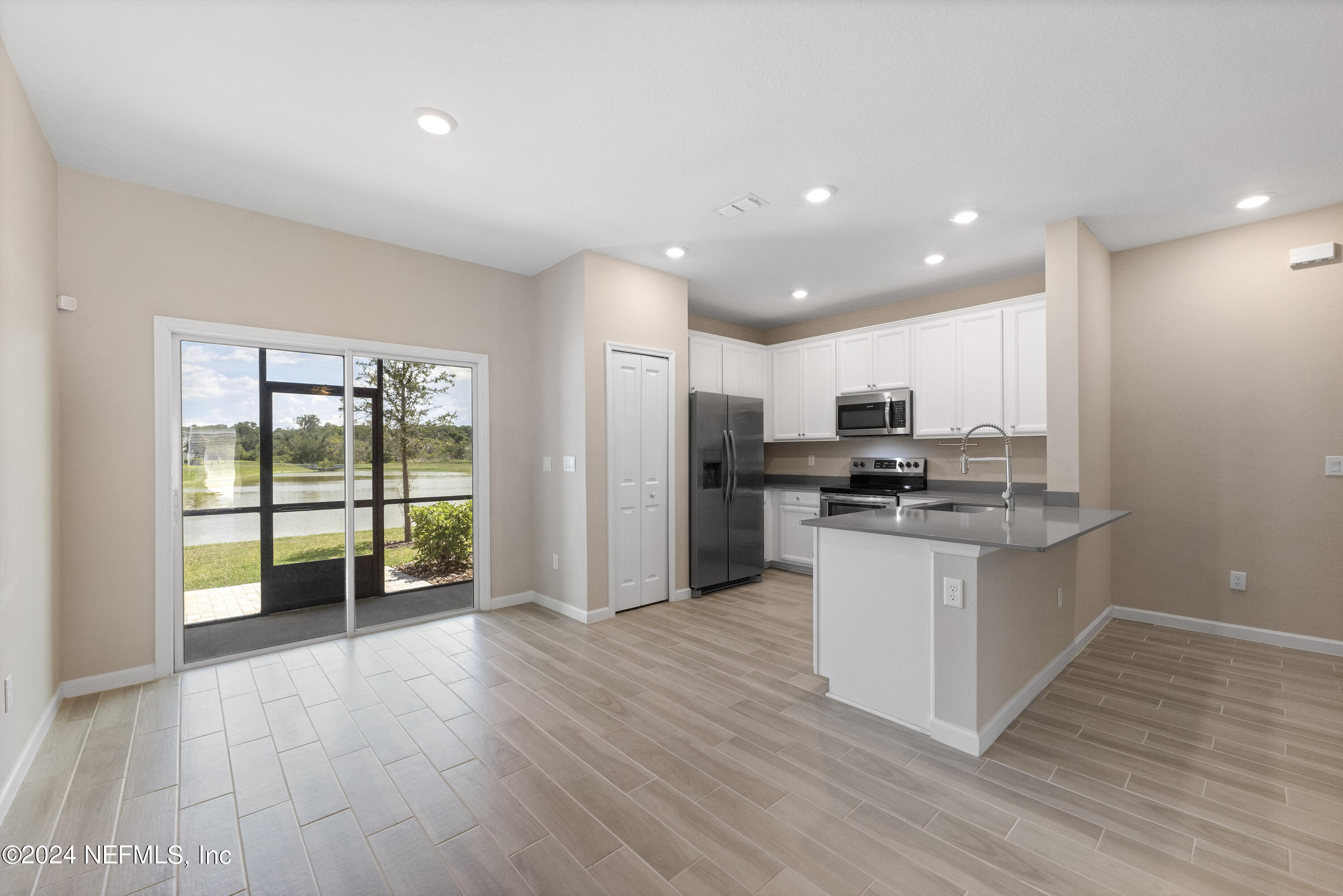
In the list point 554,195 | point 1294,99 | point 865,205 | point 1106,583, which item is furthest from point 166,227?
point 1106,583

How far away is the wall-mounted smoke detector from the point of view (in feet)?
10.9

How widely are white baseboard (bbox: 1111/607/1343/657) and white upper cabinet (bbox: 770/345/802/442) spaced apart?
309 centimetres

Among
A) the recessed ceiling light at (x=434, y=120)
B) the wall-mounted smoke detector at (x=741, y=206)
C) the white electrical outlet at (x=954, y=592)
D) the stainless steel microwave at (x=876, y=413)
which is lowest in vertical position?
the white electrical outlet at (x=954, y=592)

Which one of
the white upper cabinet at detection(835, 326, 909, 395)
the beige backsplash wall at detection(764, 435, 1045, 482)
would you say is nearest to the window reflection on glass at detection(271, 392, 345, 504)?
the beige backsplash wall at detection(764, 435, 1045, 482)

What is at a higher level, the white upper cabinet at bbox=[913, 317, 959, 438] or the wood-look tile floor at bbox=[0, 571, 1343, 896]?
the white upper cabinet at bbox=[913, 317, 959, 438]

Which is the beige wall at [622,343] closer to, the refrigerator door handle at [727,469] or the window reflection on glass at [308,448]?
the refrigerator door handle at [727,469]

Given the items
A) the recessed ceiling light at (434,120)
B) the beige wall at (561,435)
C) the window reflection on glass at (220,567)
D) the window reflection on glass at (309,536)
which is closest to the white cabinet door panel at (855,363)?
the beige wall at (561,435)

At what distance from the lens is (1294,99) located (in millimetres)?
2369

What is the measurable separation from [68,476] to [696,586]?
401 centimetres

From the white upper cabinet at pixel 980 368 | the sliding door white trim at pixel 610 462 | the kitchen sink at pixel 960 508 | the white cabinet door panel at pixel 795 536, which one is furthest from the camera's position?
the white cabinet door panel at pixel 795 536

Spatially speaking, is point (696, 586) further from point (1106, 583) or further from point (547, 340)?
point (1106, 583)

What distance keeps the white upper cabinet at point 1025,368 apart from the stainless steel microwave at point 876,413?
0.80 m

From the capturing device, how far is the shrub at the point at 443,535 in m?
4.25

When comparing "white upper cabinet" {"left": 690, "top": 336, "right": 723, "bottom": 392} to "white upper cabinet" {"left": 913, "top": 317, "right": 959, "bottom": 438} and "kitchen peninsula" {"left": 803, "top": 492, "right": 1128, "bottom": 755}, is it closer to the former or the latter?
"white upper cabinet" {"left": 913, "top": 317, "right": 959, "bottom": 438}
